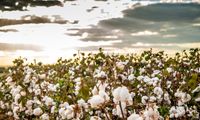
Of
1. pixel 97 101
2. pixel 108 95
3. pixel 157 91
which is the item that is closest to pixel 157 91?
pixel 157 91

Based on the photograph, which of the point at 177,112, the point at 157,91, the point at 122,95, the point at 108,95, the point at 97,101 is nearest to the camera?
the point at 122,95

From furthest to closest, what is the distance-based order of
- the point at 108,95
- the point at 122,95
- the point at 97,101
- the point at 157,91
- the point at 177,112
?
the point at 157,91, the point at 177,112, the point at 108,95, the point at 97,101, the point at 122,95

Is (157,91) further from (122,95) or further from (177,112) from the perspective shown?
(122,95)

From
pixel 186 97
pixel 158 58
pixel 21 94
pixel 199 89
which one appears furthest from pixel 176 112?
pixel 158 58

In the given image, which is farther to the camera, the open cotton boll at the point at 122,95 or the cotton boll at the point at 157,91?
the cotton boll at the point at 157,91

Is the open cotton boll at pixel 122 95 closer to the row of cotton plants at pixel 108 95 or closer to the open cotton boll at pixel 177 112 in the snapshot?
the row of cotton plants at pixel 108 95

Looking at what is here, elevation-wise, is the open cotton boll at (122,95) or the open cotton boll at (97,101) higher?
the open cotton boll at (122,95)

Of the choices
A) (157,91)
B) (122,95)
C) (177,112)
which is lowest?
(177,112)

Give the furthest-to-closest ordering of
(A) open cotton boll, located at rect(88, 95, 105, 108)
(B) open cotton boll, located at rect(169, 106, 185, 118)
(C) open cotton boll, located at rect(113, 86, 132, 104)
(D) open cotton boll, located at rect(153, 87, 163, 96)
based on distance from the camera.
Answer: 1. (D) open cotton boll, located at rect(153, 87, 163, 96)
2. (B) open cotton boll, located at rect(169, 106, 185, 118)
3. (A) open cotton boll, located at rect(88, 95, 105, 108)
4. (C) open cotton boll, located at rect(113, 86, 132, 104)

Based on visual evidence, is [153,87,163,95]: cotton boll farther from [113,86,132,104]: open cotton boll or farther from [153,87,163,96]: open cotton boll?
[113,86,132,104]: open cotton boll

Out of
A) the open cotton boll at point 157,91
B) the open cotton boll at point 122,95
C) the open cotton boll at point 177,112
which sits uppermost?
the open cotton boll at point 122,95

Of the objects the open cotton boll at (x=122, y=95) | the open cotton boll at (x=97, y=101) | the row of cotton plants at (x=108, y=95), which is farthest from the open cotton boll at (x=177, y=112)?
the open cotton boll at (x=122, y=95)

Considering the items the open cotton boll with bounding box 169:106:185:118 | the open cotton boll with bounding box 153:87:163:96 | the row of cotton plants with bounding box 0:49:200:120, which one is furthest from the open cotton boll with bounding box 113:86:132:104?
the open cotton boll with bounding box 153:87:163:96

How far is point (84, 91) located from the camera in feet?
20.8
